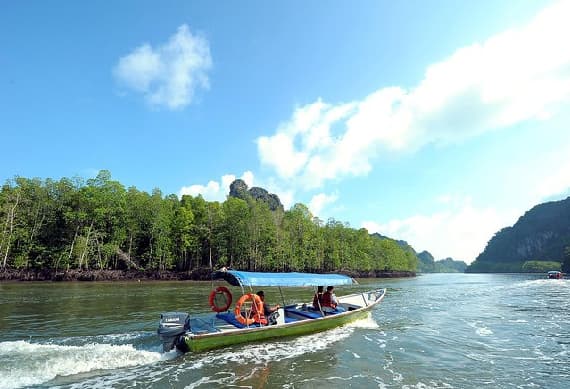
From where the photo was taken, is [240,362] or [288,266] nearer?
[240,362]

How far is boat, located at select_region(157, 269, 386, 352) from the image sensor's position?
11777 millimetres

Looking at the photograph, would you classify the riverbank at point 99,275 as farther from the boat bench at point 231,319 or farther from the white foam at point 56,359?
the white foam at point 56,359

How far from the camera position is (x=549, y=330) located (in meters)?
18.0

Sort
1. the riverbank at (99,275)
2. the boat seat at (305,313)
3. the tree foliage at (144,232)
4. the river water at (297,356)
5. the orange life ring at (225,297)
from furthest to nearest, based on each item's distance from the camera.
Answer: the tree foliage at (144,232), the riverbank at (99,275), the boat seat at (305,313), the orange life ring at (225,297), the river water at (297,356)

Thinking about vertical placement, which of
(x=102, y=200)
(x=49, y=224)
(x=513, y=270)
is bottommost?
(x=513, y=270)

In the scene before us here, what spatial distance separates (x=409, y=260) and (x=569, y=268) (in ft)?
194

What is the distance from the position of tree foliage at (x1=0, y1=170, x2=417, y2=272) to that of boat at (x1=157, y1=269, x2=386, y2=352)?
4597 cm

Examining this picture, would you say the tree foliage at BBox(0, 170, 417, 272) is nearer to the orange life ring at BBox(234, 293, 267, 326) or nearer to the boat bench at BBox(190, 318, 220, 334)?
the boat bench at BBox(190, 318, 220, 334)

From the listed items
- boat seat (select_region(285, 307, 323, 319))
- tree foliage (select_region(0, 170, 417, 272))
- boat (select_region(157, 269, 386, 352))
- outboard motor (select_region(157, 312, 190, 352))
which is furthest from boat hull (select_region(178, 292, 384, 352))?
tree foliage (select_region(0, 170, 417, 272))

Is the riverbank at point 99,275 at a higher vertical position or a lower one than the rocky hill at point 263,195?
lower

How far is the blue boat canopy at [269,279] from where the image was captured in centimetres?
1383

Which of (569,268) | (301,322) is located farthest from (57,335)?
(569,268)

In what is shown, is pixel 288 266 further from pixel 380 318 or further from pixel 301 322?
pixel 301 322

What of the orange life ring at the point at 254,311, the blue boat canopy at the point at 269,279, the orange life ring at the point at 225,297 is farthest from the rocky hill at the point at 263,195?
the orange life ring at the point at 254,311
